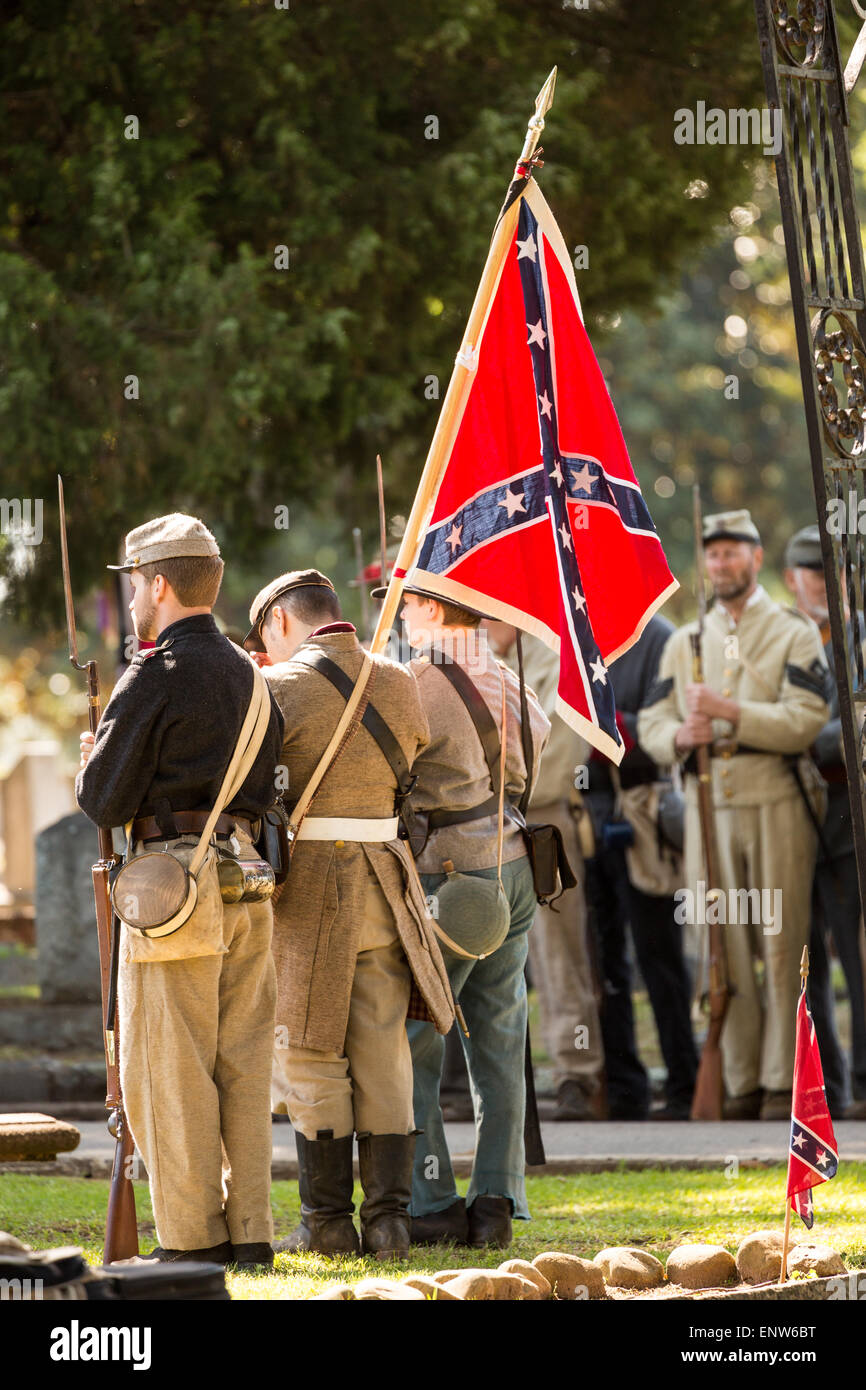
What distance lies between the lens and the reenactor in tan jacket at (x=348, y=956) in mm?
6715

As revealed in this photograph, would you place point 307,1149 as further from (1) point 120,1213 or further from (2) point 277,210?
(2) point 277,210

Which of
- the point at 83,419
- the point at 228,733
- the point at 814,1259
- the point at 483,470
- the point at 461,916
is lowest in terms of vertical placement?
the point at 814,1259

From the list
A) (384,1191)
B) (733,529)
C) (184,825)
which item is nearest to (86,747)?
(184,825)

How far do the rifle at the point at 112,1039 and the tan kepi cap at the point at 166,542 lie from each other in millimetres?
207

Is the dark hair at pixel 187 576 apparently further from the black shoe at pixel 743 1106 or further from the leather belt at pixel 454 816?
the black shoe at pixel 743 1106

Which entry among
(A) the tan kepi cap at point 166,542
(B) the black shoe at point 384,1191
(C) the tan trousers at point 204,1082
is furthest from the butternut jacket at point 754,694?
(A) the tan kepi cap at point 166,542

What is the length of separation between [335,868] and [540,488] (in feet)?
4.60

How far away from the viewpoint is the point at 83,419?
37.3 ft

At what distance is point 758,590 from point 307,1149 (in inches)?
196
